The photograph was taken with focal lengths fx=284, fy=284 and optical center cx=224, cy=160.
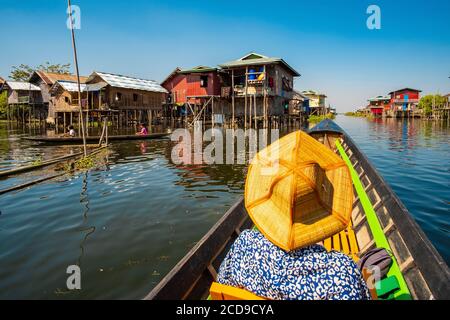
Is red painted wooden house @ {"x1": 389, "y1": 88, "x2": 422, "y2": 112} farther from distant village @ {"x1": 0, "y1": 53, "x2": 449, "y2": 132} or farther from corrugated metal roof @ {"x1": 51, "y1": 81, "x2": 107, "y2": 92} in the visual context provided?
corrugated metal roof @ {"x1": 51, "y1": 81, "x2": 107, "y2": 92}

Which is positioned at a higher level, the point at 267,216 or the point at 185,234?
the point at 267,216

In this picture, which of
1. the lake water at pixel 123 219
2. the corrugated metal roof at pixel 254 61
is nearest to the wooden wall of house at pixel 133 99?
the corrugated metal roof at pixel 254 61

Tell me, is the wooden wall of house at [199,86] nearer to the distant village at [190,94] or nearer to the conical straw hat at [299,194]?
the distant village at [190,94]

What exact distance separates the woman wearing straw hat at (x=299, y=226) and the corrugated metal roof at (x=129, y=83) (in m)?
33.1

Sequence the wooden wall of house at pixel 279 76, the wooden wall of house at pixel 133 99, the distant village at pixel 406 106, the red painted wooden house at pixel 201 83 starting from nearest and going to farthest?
the wooden wall of house at pixel 279 76 < the red painted wooden house at pixel 201 83 < the wooden wall of house at pixel 133 99 < the distant village at pixel 406 106

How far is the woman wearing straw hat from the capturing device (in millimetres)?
1898

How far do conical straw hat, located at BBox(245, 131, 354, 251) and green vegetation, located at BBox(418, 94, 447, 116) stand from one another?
211 ft

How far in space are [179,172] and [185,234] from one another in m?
6.05

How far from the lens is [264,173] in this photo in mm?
2158

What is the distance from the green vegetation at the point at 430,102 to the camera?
5450 cm

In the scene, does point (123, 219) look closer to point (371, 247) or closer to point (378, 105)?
point (371, 247)

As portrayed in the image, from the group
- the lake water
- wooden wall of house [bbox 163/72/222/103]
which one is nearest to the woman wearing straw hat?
the lake water
